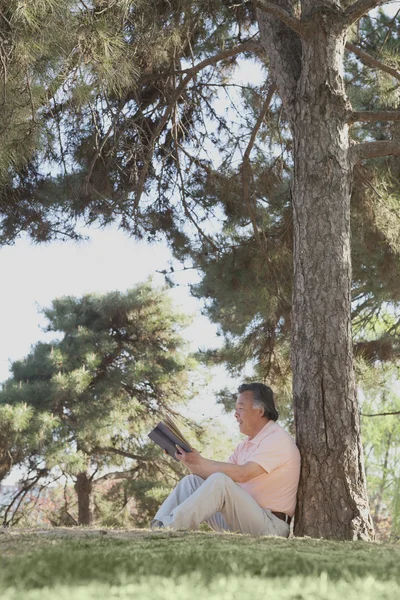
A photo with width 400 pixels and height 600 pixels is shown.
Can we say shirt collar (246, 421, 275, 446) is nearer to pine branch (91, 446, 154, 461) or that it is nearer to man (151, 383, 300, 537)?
man (151, 383, 300, 537)

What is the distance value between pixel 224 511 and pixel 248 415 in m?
0.59

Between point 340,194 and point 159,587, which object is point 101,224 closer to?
point 340,194

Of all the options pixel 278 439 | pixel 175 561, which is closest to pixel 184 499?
pixel 278 439

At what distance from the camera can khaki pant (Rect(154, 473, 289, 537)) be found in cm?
302

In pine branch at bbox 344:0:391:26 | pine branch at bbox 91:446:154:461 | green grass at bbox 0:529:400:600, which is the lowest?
green grass at bbox 0:529:400:600

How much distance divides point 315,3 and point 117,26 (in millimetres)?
1079

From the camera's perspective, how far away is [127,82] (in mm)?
3486

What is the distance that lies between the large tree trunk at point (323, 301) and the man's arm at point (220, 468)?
27cm

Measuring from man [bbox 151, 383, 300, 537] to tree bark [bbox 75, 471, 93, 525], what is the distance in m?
6.41

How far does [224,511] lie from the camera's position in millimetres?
3111

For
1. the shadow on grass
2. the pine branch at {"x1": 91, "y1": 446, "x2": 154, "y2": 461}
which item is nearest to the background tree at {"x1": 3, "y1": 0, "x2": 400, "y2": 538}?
the shadow on grass

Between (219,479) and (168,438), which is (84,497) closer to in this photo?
(168,438)

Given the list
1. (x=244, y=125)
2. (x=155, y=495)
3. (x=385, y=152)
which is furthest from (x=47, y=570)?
(x=155, y=495)

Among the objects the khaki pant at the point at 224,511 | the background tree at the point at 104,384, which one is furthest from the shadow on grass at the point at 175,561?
the background tree at the point at 104,384
